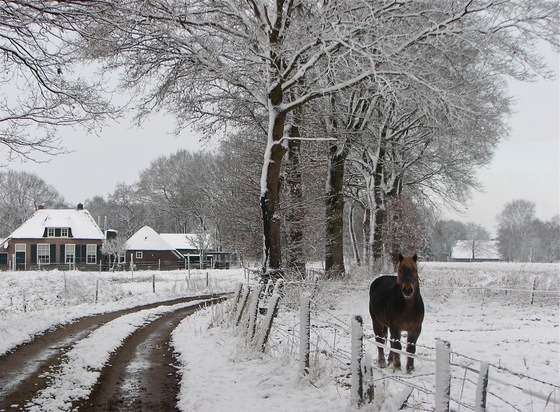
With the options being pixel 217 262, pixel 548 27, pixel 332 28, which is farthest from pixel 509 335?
pixel 217 262

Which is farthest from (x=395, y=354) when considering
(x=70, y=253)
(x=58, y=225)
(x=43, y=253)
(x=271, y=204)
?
A: (x=43, y=253)

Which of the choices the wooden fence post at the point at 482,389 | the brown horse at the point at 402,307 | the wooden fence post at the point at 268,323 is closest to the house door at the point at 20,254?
the wooden fence post at the point at 268,323

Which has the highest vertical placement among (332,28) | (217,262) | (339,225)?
(332,28)

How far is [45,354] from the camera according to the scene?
976cm

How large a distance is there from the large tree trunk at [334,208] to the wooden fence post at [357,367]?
1776 centimetres

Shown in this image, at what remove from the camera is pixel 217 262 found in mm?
62688

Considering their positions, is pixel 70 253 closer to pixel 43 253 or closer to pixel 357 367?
pixel 43 253

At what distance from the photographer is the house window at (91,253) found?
6029 cm

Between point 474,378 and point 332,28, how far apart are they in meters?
8.83

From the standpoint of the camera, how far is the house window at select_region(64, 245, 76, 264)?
5916 centimetres

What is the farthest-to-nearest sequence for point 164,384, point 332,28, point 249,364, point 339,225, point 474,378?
point 339,225, point 332,28, point 474,378, point 249,364, point 164,384

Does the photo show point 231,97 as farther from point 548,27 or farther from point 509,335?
point 509,335

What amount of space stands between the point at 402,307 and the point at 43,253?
56.6m

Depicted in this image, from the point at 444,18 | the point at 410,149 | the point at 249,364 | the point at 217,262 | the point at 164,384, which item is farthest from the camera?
the point at 217,262
